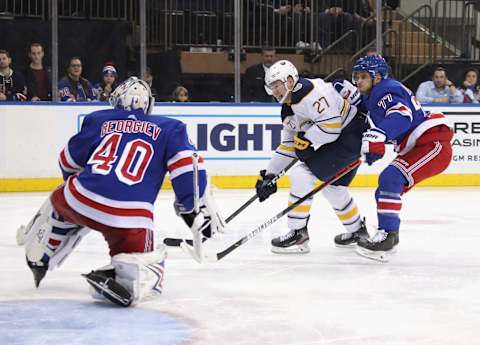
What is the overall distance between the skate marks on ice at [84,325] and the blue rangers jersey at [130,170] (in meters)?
0.34

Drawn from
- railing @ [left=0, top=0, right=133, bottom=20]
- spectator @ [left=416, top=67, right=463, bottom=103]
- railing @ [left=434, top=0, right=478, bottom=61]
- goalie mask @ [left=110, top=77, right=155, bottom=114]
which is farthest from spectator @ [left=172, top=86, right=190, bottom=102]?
goalie mask @ [left=110, top=77, right=155, bottom=114]

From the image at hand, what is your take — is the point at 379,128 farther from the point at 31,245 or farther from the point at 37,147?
the point at 37,147

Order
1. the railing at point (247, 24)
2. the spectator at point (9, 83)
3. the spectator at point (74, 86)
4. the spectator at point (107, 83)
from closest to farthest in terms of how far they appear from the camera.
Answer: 1. the spectator at point (9, 83)
2. the spectator at point (74, 86)
3. the spectator at point (107, 83)
4. the railing at point (247, 24)

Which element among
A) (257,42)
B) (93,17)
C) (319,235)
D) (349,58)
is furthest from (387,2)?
(319,235)

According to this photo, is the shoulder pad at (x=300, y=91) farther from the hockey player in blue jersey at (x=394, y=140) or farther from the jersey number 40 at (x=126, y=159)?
the jersey number 40 at (x=126, y=159)

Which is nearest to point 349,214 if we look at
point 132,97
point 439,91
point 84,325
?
point 132,97

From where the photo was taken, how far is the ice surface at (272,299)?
3273mm

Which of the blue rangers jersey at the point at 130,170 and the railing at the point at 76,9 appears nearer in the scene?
the blue rangers jersey at the point at 130,170

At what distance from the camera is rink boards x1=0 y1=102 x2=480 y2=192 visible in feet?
27.9

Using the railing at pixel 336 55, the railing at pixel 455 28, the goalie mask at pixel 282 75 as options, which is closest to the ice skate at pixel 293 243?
the goalie mask at pixel 282 75

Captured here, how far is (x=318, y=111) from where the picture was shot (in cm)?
506

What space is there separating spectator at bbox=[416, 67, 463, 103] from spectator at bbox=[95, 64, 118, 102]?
9.77ft

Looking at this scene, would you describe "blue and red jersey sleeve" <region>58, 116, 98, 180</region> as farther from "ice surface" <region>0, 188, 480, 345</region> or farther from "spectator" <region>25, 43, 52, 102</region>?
"spectator" <region>25, 43, 52, 102</region>

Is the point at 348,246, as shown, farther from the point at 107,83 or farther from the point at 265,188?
the point at 107,83
